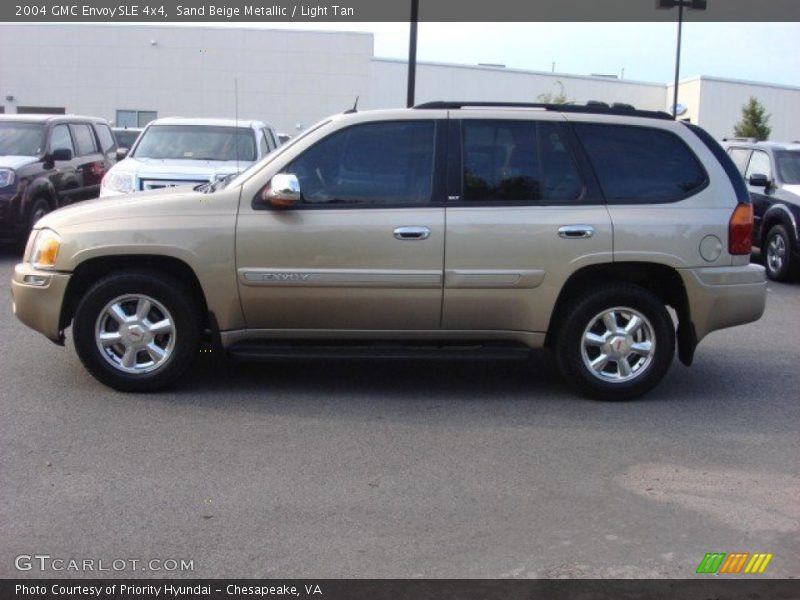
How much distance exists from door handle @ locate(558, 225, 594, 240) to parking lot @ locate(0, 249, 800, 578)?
109 cm

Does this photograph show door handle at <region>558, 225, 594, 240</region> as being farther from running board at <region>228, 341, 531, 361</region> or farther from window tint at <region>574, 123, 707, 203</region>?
running board at <region>228, 341, 531, 361</region>

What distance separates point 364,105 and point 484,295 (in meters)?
39.5

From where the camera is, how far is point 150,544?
4.33 meters

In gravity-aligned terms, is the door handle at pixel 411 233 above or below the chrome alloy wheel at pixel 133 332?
above

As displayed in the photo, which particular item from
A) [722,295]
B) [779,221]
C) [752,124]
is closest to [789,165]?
[779,221]

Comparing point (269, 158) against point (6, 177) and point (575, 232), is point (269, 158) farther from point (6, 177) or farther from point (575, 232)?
point (6, 177)

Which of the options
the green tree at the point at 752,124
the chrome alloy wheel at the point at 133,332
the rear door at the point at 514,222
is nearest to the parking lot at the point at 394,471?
the chrome alloy wheel at the point at 133,332

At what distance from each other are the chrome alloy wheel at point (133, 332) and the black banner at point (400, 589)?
8.70 ft

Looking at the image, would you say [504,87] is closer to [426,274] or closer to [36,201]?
[36,201]

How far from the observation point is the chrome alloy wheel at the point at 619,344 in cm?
666

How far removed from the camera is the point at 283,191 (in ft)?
20.5

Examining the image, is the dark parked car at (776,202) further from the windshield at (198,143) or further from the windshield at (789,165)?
the windshield at (198,143)

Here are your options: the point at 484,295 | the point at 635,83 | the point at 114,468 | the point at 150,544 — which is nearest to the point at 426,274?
the point at 484,295

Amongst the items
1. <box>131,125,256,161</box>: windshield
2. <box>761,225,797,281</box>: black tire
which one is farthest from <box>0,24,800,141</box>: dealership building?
<box>761,225,797,281</box>: black tire
